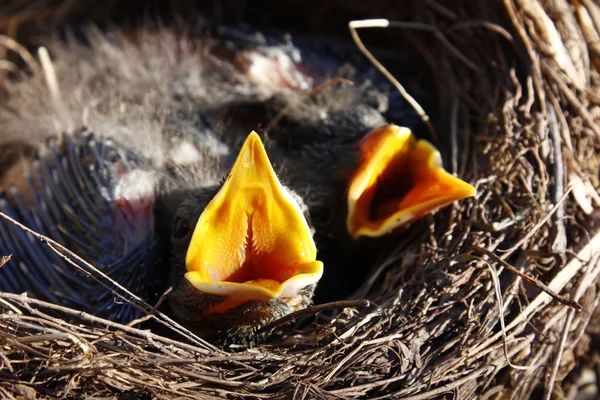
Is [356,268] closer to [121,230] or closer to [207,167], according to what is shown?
[207,167]

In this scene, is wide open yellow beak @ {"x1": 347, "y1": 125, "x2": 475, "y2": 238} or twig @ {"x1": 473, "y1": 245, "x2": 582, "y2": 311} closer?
twig @ {"x1": 473, "y1": 245, "x2": 582, "y2": 311}

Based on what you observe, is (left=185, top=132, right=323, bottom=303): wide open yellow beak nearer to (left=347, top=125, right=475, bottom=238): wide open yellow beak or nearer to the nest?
the nest

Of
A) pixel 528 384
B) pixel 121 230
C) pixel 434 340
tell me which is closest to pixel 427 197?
pixel 434 340

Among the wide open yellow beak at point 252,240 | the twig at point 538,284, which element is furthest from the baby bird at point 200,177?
the twig at point 538,284

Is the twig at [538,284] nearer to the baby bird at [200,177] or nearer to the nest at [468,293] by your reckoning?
the nest at [468,293]

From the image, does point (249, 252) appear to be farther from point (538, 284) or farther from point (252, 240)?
point (538, 284)

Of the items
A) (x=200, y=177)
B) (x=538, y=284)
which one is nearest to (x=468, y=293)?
(x=538, y=284)

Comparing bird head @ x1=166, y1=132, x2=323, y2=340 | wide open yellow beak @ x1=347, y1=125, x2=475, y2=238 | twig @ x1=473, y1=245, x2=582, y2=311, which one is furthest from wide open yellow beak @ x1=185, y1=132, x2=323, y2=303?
twig @ x1=473, y1=245, x2=582, y2=311
